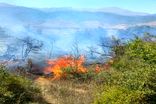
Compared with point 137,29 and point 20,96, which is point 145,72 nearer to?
point 20,96

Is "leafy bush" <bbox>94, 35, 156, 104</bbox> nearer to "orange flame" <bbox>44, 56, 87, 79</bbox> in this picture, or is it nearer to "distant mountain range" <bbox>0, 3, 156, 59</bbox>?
"orange flame" <bbox>44, 56, 87, 79</bbox>

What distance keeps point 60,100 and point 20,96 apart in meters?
3.11

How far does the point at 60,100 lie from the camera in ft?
72.0

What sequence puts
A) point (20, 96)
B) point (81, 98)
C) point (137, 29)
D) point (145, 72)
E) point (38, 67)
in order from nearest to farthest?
point (145, 72)
point (20, 96)
point (81, 98)
point (38, 67)
point (137, 29)

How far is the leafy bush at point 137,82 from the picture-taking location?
1532 cm

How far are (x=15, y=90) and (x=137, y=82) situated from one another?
6.22m

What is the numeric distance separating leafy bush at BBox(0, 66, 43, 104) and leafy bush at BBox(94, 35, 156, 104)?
140 inches

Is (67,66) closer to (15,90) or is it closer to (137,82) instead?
(15,90)

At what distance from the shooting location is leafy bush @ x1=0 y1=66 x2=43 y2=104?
18.1m

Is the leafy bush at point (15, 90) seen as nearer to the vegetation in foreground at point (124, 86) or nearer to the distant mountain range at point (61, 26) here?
the vegetation in foreground at point (124, 86)

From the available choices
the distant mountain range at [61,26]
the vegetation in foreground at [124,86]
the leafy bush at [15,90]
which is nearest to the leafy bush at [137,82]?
the vegetation in foreground at [124,86]

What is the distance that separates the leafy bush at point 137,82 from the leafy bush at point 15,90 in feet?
11.7

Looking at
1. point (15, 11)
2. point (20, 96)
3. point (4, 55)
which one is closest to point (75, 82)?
point (20, 96)

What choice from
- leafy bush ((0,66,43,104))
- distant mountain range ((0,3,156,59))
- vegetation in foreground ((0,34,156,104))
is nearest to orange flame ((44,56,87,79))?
vegetation in foreground ((0,34,156,104))
